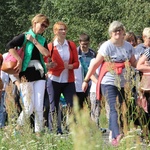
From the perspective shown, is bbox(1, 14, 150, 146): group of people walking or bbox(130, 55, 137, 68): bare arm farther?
bbox(130, 55, 137, 68): bare arm

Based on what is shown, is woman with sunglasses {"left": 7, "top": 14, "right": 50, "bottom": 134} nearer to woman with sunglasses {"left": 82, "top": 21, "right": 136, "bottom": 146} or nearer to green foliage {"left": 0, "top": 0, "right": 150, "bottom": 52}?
woman with sunglasses {"left": 82, "top": 21, "right": 136, "bottom": 146}

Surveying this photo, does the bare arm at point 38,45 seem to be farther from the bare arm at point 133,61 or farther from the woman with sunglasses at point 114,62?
the bare arm at point 133,61

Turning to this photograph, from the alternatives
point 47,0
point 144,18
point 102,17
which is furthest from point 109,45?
point 47,0

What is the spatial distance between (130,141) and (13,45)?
4.30m

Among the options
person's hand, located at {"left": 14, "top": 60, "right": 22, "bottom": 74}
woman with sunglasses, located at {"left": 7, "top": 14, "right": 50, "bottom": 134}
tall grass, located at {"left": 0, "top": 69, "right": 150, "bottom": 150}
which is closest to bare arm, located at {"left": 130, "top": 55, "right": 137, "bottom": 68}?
woman with sunglasses, located at {"left": 7, "top": 14, "right": 50, "bottom": 134}

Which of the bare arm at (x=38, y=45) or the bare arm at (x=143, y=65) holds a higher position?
the bare arm at (x=38, y=45)

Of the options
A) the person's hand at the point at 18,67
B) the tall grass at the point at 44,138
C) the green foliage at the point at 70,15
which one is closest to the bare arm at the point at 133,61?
the person's hand at the point at 18,67

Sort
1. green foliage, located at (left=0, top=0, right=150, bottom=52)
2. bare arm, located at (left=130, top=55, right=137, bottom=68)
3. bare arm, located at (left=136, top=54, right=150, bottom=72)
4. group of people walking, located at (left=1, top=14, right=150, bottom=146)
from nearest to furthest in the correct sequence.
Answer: group of people walking, located at (left=1, top=14, right=150, bottom=146) → bare arm, located at (left=136, top=54, right=150, bottom=72) → bare arm, located at (left=130, top=55, right=137, bottom=68) → green foliage, located at (left=0, top=0, right=150, bottom=52)

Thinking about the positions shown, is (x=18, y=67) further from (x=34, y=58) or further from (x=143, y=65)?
(x=143, y=65)

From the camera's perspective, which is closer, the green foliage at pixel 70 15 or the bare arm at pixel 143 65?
the bare arm at pixel 143 65

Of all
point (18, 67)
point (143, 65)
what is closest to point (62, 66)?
point (18, 67)

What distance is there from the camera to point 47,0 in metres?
55.4

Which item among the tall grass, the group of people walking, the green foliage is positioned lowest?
the tall grass

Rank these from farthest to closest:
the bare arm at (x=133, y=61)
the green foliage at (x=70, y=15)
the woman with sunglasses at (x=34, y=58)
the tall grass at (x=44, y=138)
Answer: the green foliage at (x=70, y=15)
the woman with sunglasses at (x=34, y=58)
the bare arm at (x=133, y=61)
the tall grass at (x=44, y=138)
